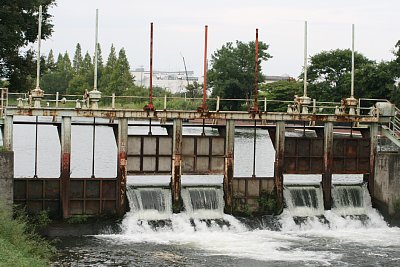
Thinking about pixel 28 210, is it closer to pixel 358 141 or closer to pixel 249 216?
pixel 249 216

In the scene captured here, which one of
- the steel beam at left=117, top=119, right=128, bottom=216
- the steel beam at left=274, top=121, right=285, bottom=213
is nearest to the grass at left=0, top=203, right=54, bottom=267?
the steel beam at left=117, top=119, right=128, bottom=216

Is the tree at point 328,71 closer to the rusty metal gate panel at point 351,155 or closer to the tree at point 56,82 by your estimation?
the rusty metal gate panel at point 351,155

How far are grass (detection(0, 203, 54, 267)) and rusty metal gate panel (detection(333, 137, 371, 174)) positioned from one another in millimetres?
16701

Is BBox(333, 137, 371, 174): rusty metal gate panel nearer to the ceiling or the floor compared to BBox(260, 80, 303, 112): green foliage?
nearer to the floor

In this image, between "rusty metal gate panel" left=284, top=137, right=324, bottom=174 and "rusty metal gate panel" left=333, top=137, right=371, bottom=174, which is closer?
"rusty metal gate panel" left=284, top=137, right=324, bottom=174

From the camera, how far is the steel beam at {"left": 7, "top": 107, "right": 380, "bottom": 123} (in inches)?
1384

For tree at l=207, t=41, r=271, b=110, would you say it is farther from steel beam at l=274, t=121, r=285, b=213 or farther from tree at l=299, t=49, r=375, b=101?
steel beam at l=274, t=121, r=285, b=213

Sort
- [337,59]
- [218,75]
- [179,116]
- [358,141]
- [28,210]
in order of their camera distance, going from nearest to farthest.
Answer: [28,210]
[179,116]
[358,141]
[337,59]
[218,75]

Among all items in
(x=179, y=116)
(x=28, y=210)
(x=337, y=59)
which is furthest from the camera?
(x=337, y=59)

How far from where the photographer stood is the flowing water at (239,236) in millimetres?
31711

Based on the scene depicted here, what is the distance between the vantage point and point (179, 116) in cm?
3734

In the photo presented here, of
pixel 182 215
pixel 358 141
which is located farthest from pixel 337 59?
pixel 182 215

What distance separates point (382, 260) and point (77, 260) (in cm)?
1305

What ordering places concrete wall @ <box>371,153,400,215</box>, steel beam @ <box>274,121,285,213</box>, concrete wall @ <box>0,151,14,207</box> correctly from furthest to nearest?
concrete wall @ <box>371,153,400,215</box> → steel beam @ <box>274,121,285,213</box> → concrete wall @ <box>0,151,14,207</box>
